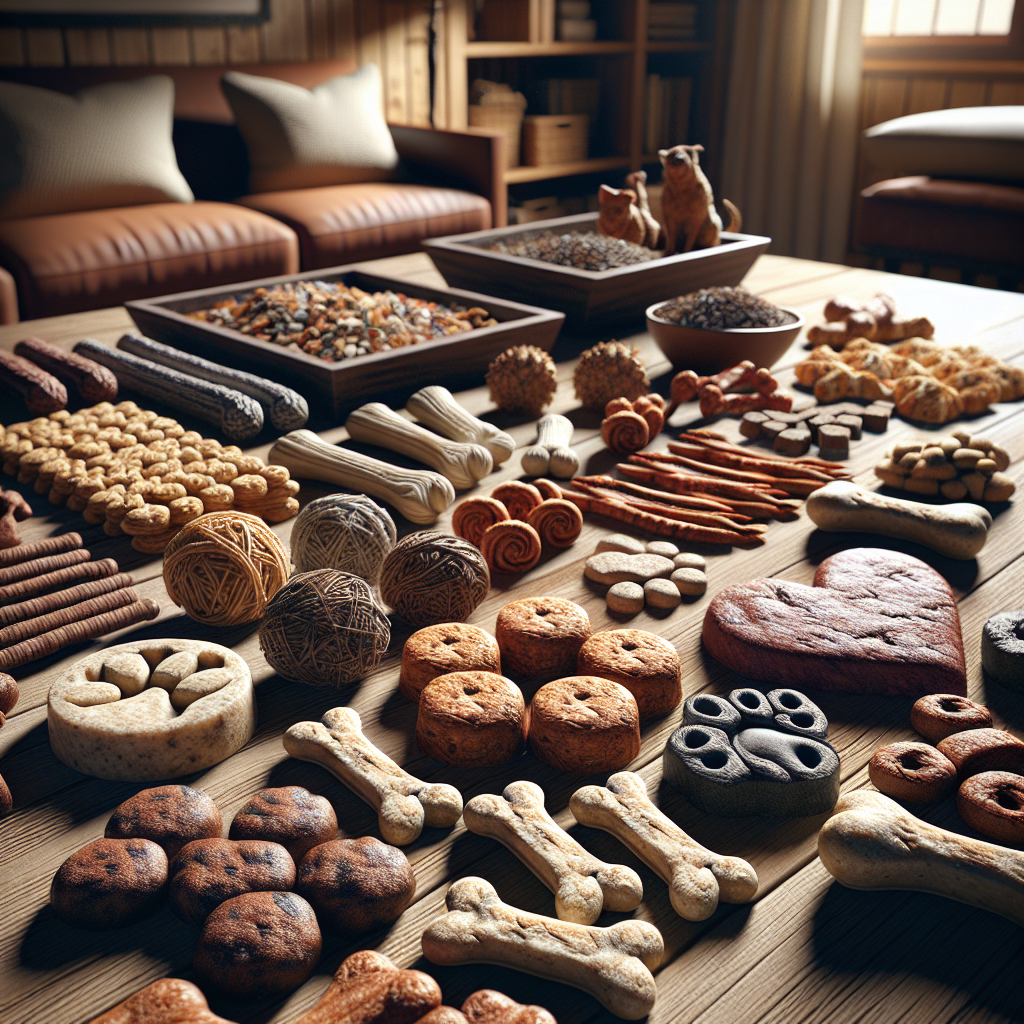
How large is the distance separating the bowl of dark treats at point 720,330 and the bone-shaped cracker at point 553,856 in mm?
1276

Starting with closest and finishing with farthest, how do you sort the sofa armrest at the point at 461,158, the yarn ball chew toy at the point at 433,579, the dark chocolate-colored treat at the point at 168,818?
the dark chocolate-colored treat at the point at 168,818 < the yarn ball chew toy at the point at 433,579 < the sofa armrest at the point at 461,158

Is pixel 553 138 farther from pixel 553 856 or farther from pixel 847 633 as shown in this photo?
pixel 553 856

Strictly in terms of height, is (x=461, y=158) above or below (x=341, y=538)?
above

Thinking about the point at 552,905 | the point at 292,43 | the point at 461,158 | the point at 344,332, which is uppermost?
the point at 292,43

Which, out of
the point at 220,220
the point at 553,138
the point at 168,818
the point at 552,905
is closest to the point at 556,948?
the point at 552,905

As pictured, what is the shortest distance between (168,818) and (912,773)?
2.26ft

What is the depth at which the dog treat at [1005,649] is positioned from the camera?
110 cm

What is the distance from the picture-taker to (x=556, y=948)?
30.0 inches

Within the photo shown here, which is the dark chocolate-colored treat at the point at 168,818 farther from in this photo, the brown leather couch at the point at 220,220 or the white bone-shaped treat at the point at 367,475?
the brown leather couch at the point at 220,220

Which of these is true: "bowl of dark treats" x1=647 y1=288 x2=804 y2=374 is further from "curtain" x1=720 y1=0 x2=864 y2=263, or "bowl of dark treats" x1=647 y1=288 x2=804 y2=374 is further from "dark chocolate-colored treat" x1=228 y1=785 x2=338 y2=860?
"curtain" x1=720 y1=0 x2=864 y2=263

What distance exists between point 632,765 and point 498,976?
0.95 ft

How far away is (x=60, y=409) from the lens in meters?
1.82

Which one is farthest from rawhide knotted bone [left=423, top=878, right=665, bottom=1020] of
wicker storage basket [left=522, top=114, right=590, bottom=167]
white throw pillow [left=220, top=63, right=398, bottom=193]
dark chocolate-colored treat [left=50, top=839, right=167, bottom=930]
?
wicker storage basket [left=522, top=114, right=590, bottom=167]

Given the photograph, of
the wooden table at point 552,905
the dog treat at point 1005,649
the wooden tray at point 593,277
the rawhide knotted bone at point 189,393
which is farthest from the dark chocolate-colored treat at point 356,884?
the wooden tray at point 593,277
